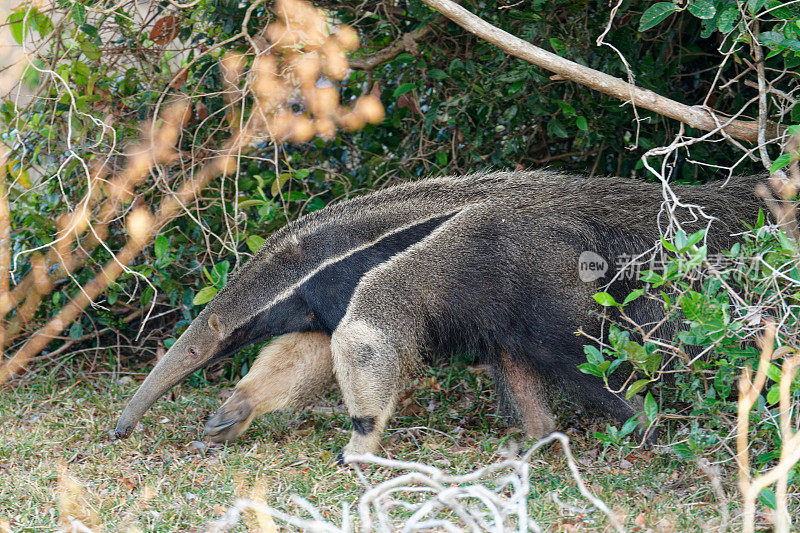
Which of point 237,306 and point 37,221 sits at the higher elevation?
point 37,221

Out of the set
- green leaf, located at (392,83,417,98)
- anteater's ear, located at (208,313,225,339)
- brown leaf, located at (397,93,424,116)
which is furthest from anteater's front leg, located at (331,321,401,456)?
brown leaf, located at (397,93,424,116)

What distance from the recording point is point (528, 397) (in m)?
5.15

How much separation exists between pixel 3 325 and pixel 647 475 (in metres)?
5.00

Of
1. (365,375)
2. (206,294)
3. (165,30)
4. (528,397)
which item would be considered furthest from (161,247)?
(528,397)

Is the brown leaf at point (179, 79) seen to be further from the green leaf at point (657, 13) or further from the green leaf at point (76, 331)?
the green leaf at point (657, 13)

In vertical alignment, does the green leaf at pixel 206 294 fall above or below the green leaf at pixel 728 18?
below

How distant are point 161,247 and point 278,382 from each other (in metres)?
1.34

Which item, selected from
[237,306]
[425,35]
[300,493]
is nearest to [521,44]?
[425,35]

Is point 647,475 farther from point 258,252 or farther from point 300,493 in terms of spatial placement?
point 258,252

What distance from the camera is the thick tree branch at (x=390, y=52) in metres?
5.98

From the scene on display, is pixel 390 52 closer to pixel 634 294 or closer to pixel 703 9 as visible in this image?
pixel 703 9

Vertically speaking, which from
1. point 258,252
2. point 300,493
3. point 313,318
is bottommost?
point 300,493

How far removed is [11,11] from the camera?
527 centimetres

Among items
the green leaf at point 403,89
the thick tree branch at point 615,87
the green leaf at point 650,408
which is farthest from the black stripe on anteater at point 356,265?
the green leaf at point 650,408
